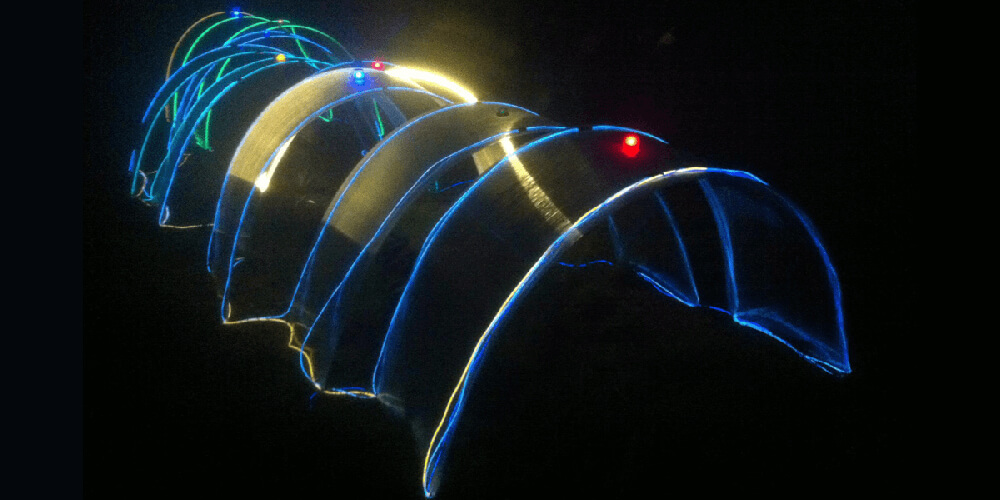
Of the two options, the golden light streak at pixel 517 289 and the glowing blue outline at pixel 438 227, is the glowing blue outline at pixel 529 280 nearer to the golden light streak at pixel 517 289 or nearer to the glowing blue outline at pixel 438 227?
the golden light streak at pixel 517 289

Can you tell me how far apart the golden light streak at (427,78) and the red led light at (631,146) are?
217 cm

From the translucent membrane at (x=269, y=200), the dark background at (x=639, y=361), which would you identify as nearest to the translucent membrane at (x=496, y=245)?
the dark background at (x=639, y=361)

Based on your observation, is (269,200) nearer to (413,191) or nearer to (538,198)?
(413,191)

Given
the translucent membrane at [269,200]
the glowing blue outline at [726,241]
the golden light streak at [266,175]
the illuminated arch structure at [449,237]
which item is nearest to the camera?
the illuminated arch structure at [449,237]

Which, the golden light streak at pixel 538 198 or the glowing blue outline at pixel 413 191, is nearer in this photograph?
the golden light streak at pixel 538 198

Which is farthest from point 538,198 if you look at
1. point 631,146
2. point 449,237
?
point 631,146

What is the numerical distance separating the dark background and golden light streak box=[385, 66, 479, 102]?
3.55 feet

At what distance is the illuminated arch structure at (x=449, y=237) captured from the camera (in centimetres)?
367

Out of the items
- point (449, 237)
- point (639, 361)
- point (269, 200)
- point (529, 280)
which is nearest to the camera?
point (529, 280)

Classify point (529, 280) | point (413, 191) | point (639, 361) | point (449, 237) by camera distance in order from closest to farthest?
1. point (529, 280)
2. point (449, 237)
3. point (413, 191)
4. point (639, 361)

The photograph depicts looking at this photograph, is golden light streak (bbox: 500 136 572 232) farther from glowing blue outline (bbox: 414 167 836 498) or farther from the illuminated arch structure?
glowing blue outline (bbox: 414 167 836 498)

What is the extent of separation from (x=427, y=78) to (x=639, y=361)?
311 centimetres

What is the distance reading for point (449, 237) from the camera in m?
3.85

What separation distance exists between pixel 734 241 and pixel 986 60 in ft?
19.0
